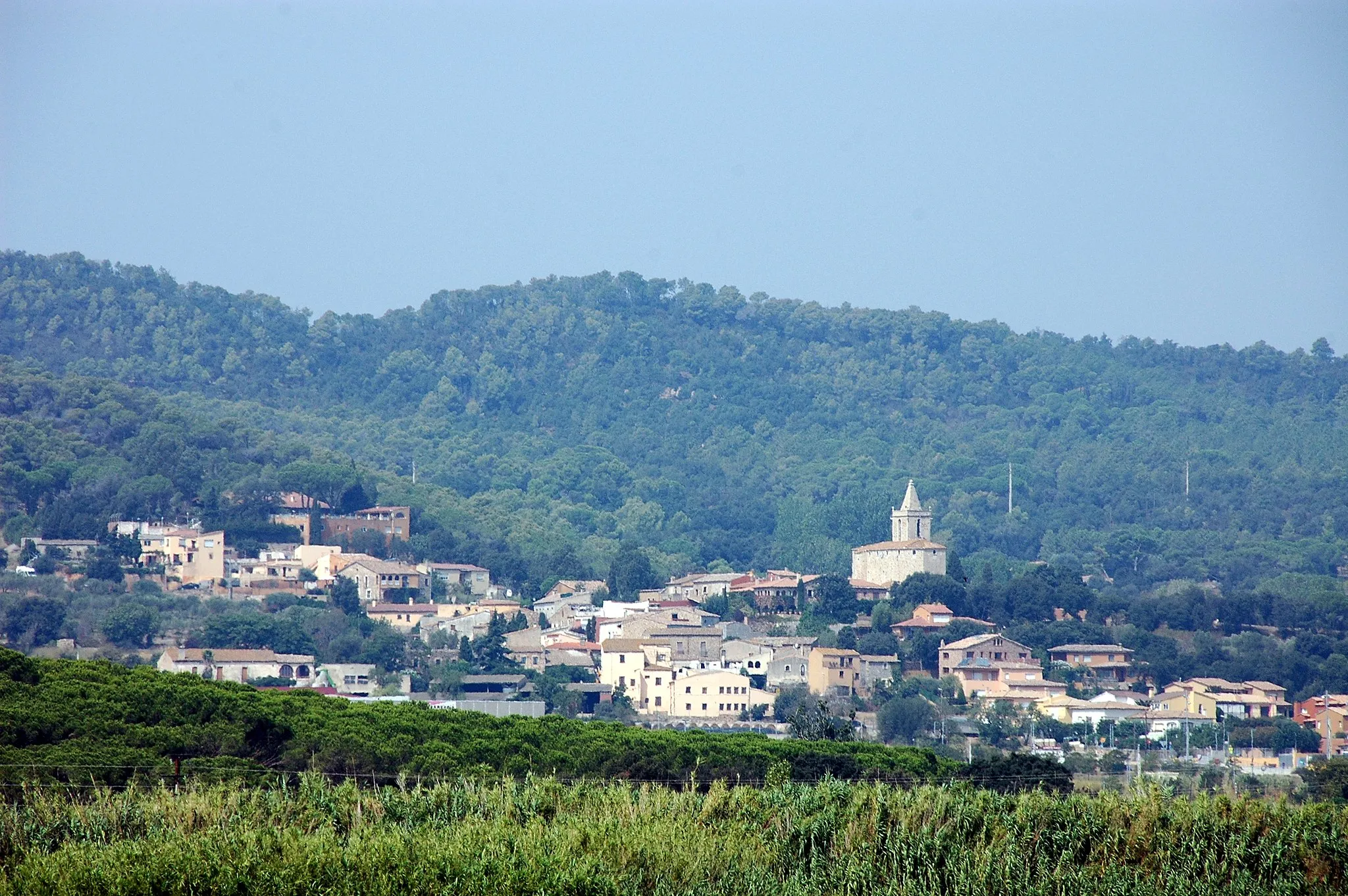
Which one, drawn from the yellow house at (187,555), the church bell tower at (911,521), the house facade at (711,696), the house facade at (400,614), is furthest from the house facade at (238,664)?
the church bell tower at (911,521)

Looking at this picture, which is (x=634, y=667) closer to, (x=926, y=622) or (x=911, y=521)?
(x=926, y=622)

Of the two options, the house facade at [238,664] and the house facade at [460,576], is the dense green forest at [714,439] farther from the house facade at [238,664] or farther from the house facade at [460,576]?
the house facade at [238,664]

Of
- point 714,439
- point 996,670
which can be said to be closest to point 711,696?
point 996,670

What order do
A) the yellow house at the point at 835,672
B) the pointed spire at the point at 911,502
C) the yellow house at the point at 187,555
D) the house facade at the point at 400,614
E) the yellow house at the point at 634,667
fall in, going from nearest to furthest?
the yellow house at the point at 634,667 < the yellow house at the point at 835,672 < the house facade at the point at 400,614 < the yellow house at the point at 187,555 < the pointed spire at the point at 911,502

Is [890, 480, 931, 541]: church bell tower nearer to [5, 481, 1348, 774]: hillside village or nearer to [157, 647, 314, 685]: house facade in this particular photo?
[5, 481, 1348, 774]: hillside village

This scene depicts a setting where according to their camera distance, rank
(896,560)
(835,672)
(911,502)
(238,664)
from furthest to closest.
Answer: (911,502), (896,560), (835,672), (238,664)

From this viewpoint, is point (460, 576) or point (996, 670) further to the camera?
point (460, 576)

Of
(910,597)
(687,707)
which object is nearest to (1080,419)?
(910,597)

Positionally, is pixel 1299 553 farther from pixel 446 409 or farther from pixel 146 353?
pixel 146 353
